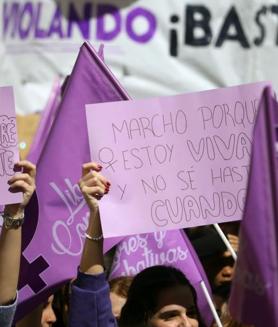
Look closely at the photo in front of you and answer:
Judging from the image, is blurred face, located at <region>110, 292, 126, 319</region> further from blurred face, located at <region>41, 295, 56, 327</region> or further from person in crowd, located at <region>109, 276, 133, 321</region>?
blurred face, located at <region>41, 295, 56, 327</region>

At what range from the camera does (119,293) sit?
3.47 meters

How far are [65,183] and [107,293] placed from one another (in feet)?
2.06

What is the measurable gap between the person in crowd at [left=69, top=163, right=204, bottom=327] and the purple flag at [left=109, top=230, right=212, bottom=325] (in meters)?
0.27

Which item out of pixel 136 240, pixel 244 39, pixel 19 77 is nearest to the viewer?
pixel 136 240

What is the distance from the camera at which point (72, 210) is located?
11.1ft

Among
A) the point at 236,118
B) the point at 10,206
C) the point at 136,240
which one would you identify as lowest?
the point at 136,240

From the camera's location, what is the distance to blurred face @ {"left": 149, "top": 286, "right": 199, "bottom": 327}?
3113mm

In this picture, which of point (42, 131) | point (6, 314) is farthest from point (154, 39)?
point (6, 314)

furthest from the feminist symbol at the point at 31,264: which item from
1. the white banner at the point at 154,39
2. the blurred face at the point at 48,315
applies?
the white banner at the point at 154,39

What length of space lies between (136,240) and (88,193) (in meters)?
0.83

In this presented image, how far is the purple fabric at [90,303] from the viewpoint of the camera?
282cm

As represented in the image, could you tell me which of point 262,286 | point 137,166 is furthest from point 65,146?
point 262,286

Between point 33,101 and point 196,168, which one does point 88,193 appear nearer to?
point 196,168

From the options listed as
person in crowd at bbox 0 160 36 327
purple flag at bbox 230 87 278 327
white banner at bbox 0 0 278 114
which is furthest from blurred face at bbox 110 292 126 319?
white banner at bbox 0 0 278 114
